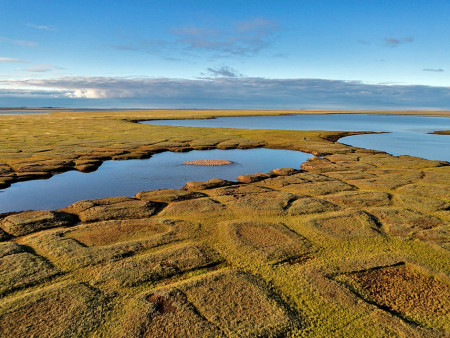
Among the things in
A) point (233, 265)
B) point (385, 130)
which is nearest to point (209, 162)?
point (233, 265)

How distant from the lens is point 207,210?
47.9ft

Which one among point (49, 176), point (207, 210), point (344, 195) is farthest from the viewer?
point (49, 176)

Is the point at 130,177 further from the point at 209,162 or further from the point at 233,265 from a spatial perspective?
the point at 233,265

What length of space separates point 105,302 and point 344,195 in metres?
13.5

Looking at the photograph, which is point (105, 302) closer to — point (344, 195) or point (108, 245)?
point (108, 245)

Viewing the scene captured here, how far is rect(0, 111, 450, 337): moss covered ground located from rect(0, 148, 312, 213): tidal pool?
10.2 feet

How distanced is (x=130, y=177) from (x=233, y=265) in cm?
1579

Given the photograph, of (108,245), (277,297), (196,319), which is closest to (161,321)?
(196,319)

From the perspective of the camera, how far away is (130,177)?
23.5m

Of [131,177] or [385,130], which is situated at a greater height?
[131,177]

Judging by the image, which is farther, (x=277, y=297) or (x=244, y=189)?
(x=244, y=189)

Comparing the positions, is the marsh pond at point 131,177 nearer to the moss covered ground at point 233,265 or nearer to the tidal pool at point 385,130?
the moss covered ground at point 233,265

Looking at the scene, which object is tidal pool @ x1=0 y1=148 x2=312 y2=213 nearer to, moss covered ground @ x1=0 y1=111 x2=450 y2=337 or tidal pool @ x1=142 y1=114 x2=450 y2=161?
moss covered ground @ x1=0 y1=111 x2=450 y2=337

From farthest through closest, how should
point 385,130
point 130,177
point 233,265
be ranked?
point 385,130, point 130,177, point 233,265
